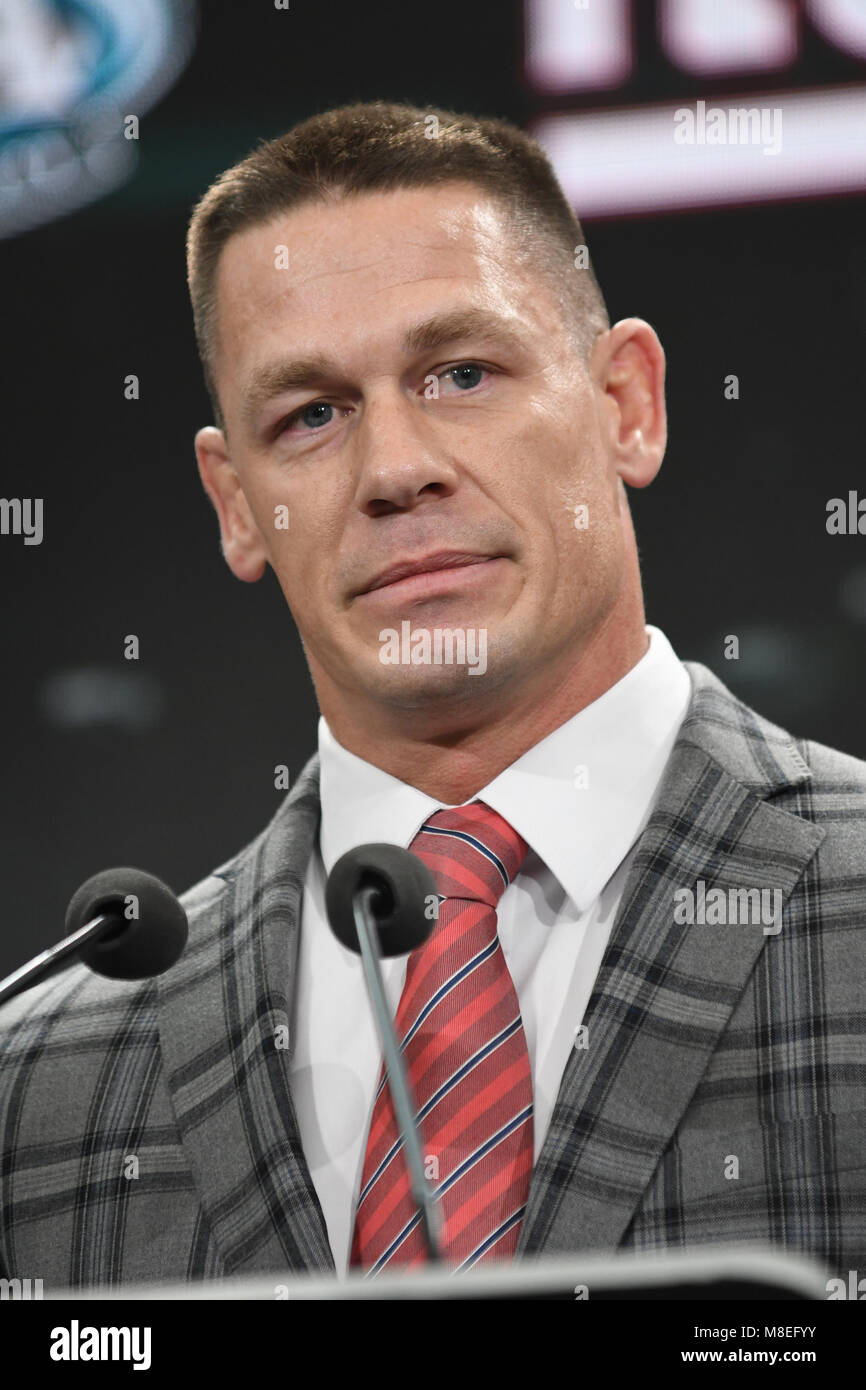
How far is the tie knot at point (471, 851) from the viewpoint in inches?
70.2

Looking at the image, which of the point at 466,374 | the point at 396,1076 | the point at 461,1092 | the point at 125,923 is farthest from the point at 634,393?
the point at 396,1076

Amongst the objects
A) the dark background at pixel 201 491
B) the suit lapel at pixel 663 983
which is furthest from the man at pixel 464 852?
the dark background at pixel 201 491

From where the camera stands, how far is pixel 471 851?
1.82 metres

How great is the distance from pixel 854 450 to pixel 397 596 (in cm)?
71

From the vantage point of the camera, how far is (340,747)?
2.03 metres

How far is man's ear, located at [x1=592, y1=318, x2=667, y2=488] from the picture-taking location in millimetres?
2092

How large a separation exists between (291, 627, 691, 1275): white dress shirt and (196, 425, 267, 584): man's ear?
13.4 inches

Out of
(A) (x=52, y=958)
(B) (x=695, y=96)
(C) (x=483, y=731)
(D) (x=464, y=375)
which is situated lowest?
(A) (x=52, y=958)

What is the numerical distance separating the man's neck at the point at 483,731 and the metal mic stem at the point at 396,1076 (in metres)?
0.63

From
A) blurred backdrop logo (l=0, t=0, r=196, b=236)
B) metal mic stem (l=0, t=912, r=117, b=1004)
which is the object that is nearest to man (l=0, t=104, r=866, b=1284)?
blurred backdrop logo (l=0, t=0, r=196, b=236)

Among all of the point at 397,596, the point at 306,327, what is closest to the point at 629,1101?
the point at 397,596

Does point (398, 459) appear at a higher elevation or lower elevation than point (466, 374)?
lower

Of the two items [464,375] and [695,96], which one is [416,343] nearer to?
[464,375]

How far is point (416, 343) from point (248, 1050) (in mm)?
831
